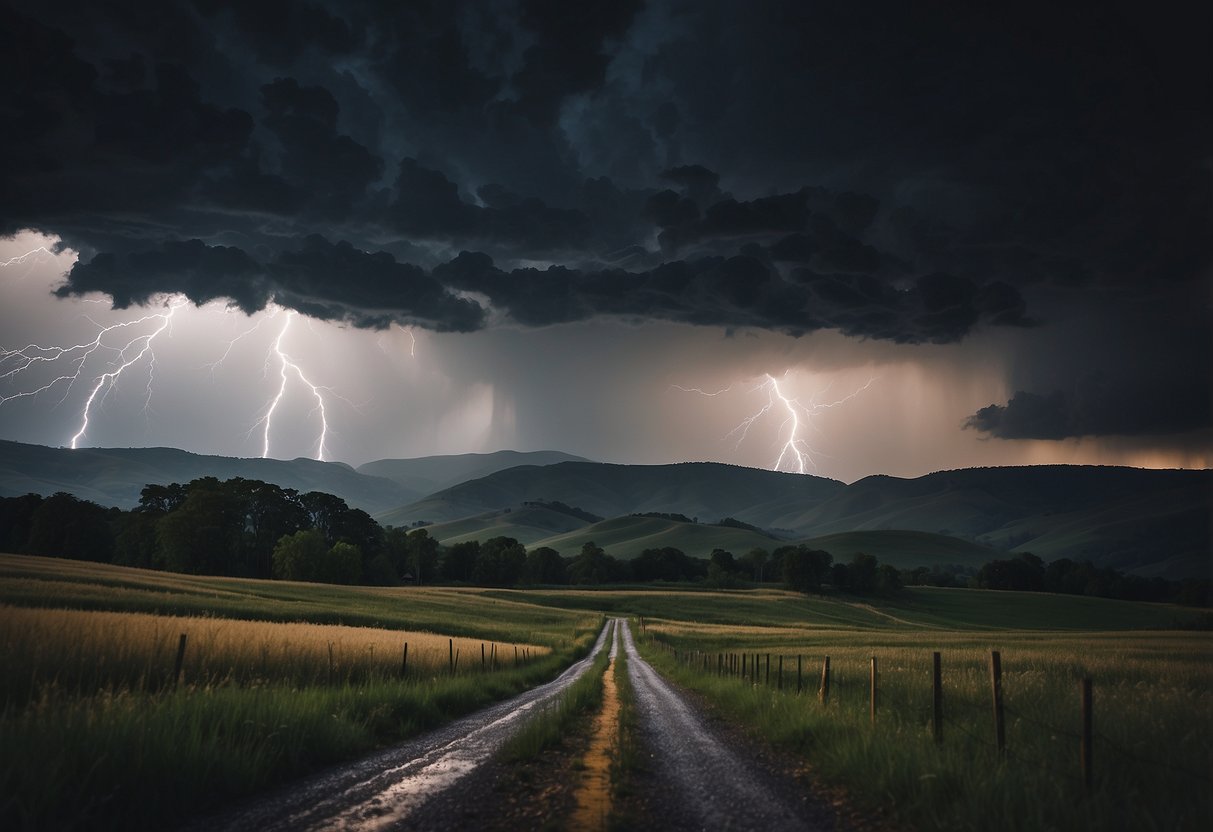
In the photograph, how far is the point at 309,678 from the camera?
17.7 metres

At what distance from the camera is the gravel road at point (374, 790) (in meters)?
7.45

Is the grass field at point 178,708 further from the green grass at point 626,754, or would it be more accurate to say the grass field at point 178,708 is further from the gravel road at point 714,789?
the gravel road at point 714,789

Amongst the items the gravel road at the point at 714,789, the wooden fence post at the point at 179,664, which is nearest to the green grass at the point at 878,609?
the gravel road at the point at 714,789

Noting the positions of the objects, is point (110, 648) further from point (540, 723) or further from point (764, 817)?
point (764, 817)

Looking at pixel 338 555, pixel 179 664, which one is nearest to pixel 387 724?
pixel 179 664

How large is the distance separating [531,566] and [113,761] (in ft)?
473

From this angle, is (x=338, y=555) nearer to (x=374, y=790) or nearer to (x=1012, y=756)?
(x=374, y=790)

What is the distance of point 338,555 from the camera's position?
321 feet

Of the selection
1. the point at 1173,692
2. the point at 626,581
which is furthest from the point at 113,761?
the point at 626,581

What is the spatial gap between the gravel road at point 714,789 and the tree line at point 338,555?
91133 mm

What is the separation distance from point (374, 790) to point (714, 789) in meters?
4.47

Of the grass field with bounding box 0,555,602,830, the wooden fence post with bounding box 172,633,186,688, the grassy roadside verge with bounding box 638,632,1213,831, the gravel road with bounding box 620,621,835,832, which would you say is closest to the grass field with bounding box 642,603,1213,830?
the grassy roadside verge with bounding box 638,632,1213,831

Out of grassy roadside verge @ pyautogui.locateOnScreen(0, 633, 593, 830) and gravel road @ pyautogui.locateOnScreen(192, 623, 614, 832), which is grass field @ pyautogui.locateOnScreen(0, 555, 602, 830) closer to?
grassy roadside verge @ pyautogui.locateOnScreen(0, 633, 593, 830)

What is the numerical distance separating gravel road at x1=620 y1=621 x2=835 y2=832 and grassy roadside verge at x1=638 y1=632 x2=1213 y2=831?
3.19 feet
